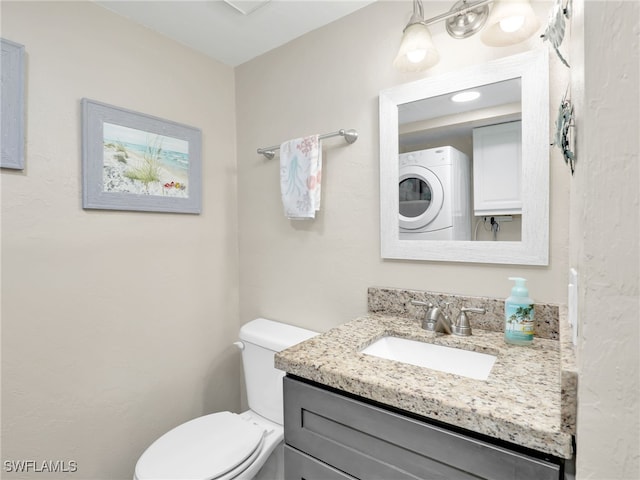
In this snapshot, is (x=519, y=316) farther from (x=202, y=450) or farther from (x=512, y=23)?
(x=202, y=450)

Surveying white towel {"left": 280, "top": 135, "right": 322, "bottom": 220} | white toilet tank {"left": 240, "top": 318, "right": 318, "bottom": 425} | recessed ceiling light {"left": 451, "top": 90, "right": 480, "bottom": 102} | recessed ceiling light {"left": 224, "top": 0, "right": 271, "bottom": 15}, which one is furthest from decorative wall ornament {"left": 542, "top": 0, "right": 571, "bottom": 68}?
white toilet tank {"left": 240, "top": 318, "right": 318, "bottom": 425}

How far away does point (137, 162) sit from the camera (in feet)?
4.84

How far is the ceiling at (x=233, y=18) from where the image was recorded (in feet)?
4.46

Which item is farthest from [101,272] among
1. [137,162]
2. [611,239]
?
[611,239]

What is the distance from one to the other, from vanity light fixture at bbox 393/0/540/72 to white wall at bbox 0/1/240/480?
1.12m

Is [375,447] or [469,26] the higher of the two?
[469,26]

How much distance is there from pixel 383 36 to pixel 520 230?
3.07ft

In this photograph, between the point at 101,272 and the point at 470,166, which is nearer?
the point at 470,166

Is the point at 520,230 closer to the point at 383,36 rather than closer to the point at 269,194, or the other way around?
the point at 383,36

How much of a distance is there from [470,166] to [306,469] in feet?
3.57

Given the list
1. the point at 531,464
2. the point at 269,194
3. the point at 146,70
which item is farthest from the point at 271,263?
the point at 531,464

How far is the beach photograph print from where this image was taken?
1.39 meters

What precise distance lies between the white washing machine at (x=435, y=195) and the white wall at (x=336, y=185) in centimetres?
12

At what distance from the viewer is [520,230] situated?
3.53ft
